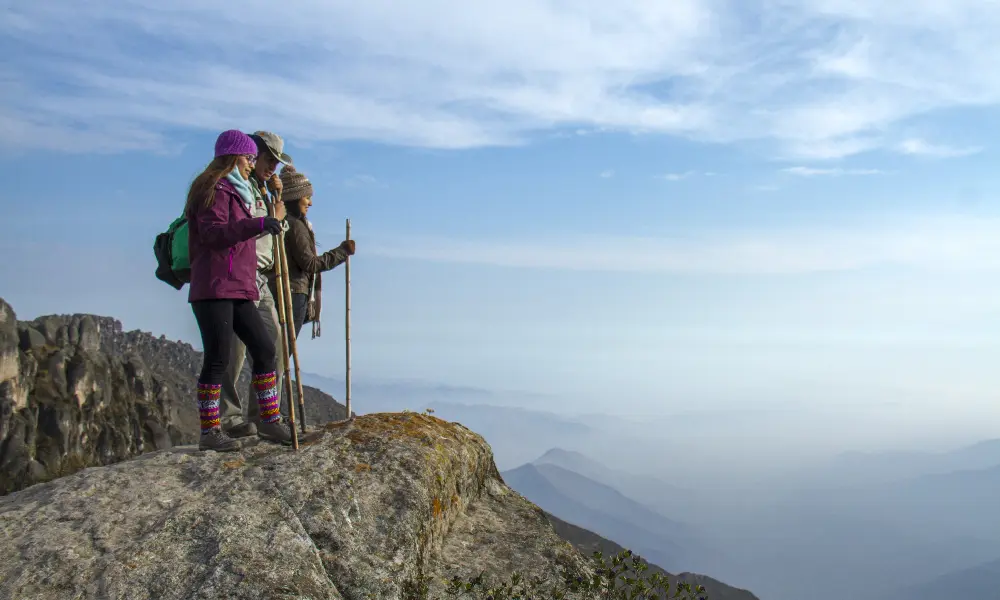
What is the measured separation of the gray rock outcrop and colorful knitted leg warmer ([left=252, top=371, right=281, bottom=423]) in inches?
14.3

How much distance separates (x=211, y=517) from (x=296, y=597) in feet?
4.01

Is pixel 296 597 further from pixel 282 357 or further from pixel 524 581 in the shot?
pixel 282 357

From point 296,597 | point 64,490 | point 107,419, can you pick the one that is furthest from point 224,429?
point 107,419

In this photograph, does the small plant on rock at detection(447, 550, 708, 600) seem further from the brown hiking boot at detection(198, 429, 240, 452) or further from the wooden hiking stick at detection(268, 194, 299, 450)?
the brown hiking boot at detection(198, 429, 240, 452)

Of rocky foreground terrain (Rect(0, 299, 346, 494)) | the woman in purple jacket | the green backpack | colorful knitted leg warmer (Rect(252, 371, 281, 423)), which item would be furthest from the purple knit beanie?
rocky foreground terrain (Rect(0, 299, 346, 494))

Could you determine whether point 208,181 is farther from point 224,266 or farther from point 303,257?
point 303,257

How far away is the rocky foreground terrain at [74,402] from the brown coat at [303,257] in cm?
11197

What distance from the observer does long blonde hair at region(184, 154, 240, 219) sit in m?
7.45

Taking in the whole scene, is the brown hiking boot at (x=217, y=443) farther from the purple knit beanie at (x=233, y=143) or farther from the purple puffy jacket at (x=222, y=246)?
the purple knit beanie at (x=233, y=143)

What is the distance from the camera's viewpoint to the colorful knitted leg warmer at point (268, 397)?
322 inches

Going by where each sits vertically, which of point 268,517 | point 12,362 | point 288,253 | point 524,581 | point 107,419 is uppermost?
point 288,253

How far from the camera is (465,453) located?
9016 mm

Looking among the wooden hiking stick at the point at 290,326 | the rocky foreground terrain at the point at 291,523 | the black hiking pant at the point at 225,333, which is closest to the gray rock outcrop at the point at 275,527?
the rocky foreground terrain at the point at 291,523

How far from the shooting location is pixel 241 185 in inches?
309
